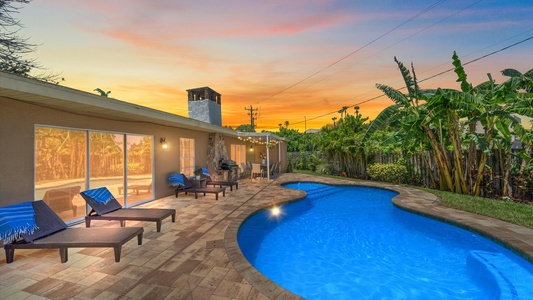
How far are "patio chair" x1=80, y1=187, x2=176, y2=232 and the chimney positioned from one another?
8515 millimetres

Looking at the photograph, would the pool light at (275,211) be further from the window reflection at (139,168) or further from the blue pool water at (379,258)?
the window reflection at (139,168)

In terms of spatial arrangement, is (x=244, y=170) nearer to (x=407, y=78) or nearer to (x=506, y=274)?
(x=407, y=78)

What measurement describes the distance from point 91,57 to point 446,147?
1582cm

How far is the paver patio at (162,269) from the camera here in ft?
9.62

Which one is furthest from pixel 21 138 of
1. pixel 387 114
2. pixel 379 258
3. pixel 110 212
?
pixel 387 114

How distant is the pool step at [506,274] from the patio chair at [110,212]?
636cm

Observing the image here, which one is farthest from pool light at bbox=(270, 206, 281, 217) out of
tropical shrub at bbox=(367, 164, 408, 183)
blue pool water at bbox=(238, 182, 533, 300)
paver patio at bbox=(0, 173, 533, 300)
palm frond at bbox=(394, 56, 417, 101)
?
tropical shrub at bbox=(367, 164, 408, 183)

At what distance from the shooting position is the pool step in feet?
12.1

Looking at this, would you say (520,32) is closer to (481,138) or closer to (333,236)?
(481,138)

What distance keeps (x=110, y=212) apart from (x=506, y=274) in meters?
8.06

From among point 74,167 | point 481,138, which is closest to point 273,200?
point 74,167

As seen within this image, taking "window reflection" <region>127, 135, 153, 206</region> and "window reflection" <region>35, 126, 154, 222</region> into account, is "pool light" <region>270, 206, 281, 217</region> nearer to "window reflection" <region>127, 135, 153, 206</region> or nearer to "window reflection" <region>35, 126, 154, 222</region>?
"window reflection" <region>127, 135, 153, 206</region>

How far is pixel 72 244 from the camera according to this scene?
3623 millimetres

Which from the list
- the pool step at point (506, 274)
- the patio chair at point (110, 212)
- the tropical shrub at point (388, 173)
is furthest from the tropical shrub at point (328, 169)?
the patio chair at point (110, 212)
